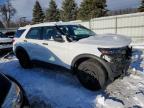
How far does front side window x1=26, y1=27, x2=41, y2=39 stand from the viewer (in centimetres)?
696

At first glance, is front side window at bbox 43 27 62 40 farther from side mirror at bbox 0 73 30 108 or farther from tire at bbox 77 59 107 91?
side mirror at bbox 0 73 30 108

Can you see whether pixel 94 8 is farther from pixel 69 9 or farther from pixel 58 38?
pixel 58 38

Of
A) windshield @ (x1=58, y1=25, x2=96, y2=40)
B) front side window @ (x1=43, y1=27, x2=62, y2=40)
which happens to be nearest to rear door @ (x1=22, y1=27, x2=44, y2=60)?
front side window @ (x1=43, y1=27, x2=62, y2=40)

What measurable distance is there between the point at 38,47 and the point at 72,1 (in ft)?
109

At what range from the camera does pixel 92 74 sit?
506 centimetres

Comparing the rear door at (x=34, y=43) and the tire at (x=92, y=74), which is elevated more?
the rear door at (x=34, y=43)

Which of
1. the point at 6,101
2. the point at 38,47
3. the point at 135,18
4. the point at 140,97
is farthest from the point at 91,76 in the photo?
the point at 135,18

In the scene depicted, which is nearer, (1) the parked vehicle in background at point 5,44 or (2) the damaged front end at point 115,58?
(2) the damaged front end at point 115,58

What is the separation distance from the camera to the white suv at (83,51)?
482 centimetres

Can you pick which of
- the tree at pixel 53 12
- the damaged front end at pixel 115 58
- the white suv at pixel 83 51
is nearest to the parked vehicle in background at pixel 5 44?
the white suv at pixel 83 51

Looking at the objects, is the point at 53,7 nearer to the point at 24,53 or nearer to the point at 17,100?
the point at 24,53

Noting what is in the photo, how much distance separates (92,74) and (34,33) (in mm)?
3042

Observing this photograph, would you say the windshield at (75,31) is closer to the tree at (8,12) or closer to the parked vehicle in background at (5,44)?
the parked vehicle in background at (5,44)

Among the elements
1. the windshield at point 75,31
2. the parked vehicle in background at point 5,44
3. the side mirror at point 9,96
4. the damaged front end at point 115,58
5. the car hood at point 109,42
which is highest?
the windshield at point 75,31
